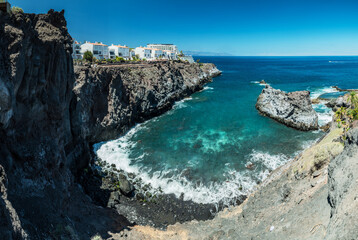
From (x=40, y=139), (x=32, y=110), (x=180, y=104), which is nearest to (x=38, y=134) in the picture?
(x=40, y=139)

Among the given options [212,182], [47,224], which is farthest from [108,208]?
[212,182]

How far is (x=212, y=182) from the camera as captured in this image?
1142 inches

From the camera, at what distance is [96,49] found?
8706 centimetres

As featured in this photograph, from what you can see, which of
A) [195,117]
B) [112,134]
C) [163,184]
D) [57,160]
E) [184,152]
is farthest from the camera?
[195,117]

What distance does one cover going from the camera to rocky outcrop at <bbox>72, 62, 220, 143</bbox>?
1469 inches

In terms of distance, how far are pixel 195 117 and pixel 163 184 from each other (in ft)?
95.9

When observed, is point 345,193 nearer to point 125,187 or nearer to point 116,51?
point 125,187

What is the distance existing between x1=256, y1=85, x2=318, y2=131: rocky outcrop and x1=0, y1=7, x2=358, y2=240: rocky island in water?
24.8 meters

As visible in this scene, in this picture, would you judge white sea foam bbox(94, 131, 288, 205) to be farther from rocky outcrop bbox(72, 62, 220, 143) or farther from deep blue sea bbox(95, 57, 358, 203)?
rocky outcrop bbox(72, 62, 220, 143)

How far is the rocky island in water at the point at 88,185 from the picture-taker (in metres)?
12.3

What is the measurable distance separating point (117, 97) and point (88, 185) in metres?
23.4

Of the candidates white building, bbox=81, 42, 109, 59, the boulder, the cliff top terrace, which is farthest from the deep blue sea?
white building, bbox=81, 42, 109, 59

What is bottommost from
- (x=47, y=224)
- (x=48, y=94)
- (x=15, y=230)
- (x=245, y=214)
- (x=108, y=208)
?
(x=108, y=208)

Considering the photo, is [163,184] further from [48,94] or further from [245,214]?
[48,94]
